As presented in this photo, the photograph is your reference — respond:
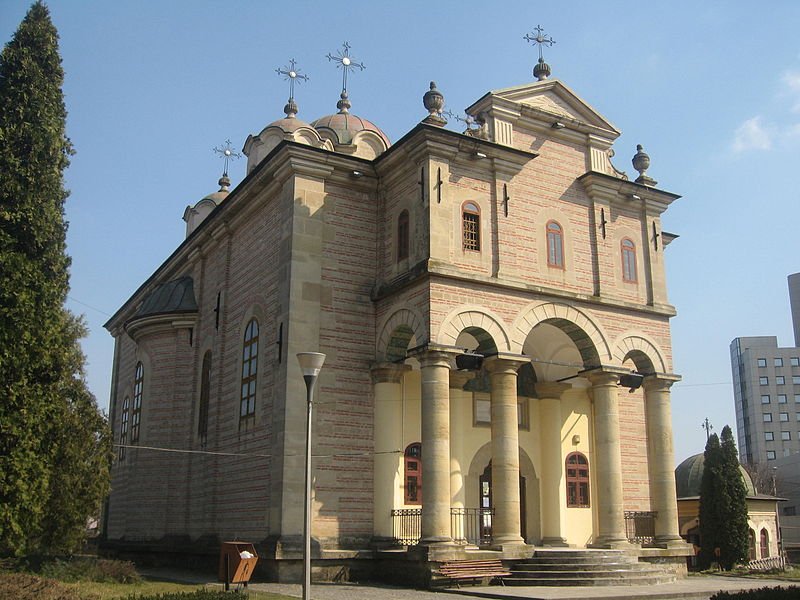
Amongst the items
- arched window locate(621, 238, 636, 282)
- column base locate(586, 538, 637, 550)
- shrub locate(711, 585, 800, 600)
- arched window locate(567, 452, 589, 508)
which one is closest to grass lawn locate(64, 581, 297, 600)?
shrub locate(711, 585, 800, 600)

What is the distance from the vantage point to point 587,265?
2214cm

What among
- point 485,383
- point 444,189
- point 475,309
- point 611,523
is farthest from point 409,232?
point 611,523

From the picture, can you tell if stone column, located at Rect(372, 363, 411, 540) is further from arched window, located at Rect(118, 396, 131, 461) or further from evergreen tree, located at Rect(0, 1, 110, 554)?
arched window, located at Rect(118, 396, 131, 461)

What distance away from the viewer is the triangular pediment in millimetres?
21938

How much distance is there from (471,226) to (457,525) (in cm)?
748

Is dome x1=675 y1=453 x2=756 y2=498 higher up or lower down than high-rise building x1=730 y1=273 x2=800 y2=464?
lower down

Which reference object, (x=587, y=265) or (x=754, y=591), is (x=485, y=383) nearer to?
(x=587, y=265)

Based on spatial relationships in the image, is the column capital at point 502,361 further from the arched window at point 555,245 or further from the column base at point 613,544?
the column base at point 613,544

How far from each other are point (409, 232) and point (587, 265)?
5122mm

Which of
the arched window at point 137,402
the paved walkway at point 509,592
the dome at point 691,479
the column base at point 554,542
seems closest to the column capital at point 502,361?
the paved walkway at point 509,592

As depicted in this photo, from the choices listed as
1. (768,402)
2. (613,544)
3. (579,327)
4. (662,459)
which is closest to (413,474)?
(613,544)

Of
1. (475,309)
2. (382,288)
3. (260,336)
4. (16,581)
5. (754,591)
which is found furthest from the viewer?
(260,336)

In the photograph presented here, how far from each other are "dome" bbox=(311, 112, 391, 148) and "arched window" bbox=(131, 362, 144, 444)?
10.9m

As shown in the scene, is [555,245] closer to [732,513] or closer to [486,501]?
[486,501]
